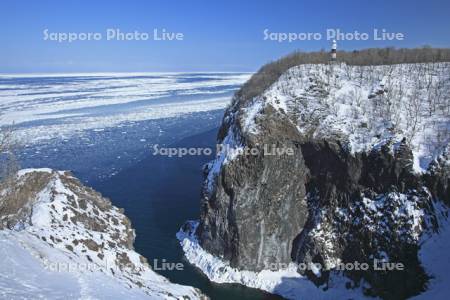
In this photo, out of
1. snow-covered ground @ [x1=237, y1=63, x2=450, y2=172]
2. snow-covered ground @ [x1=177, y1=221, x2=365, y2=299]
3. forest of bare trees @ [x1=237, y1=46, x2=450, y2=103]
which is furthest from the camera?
forest of bare trees @ [x1=237, y1=46, x2=450, y2=103]

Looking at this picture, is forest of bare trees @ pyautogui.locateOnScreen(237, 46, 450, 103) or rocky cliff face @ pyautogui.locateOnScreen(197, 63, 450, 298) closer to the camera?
rocky cliff face @ pyautogui.locateOnScreen(197, 63, 450, 298)

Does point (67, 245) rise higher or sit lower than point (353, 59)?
lower

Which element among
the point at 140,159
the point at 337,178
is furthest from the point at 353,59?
the point at 140,159

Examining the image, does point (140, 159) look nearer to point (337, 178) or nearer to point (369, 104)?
point (337, 178)

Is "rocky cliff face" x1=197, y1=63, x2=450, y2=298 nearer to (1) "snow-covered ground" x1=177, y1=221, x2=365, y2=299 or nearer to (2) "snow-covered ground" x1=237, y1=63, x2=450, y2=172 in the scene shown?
(2) "snow-covered ground" x1=237, y1=63, x2=450, y2=172

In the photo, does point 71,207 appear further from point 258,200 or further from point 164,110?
point 164,110

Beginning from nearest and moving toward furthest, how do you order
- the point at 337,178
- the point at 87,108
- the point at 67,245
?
the point at 67,245 < the point at 337,178 < the point at 87,108

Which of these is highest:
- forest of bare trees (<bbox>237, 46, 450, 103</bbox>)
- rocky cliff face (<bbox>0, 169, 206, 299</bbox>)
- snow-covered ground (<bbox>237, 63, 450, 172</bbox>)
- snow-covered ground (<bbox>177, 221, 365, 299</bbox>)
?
forest of bare trees (<bbox>237, 46, 450, 103</bbox>)

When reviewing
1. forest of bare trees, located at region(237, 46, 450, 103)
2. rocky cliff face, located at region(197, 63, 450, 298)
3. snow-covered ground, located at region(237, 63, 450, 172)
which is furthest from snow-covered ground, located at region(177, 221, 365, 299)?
forest of bare trees, located at region(237, 46, 450, 103)
